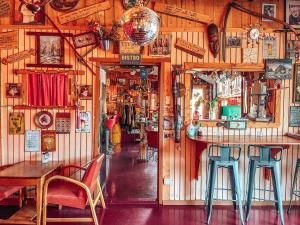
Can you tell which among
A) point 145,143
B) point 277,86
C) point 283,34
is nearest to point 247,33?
point 283,34

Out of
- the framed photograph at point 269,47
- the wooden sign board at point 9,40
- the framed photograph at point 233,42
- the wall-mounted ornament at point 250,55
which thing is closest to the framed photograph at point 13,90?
the wooden sign board at point 9,40

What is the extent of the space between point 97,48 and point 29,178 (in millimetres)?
2030

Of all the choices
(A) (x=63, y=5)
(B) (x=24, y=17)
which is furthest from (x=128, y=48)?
(B) (x=24, y=17)

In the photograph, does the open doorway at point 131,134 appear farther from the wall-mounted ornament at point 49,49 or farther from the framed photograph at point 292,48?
the framed photograph at point 292,48

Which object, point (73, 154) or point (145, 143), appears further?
point (145, 143)

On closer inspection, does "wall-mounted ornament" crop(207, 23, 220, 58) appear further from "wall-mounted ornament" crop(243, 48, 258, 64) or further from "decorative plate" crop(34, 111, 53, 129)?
"decorative plate" crop(34, 111, 53, 129)

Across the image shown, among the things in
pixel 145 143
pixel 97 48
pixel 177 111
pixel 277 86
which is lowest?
pixel 145 143

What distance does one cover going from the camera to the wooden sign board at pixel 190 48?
172 inches

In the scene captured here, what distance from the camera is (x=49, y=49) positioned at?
4305 mm

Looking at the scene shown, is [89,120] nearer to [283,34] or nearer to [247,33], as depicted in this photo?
[247,33]

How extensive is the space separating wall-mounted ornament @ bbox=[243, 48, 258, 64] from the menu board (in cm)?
92

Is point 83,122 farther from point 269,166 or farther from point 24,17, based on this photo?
point 269,166

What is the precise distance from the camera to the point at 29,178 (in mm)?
3355

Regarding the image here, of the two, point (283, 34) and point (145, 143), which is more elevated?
point (283, 34)
